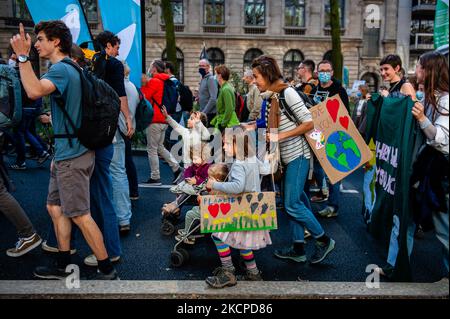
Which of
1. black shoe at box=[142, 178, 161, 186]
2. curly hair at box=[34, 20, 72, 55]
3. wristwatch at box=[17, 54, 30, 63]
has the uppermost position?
curly hair at box=[34, 20, 72, 55]

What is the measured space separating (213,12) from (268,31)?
4269mm

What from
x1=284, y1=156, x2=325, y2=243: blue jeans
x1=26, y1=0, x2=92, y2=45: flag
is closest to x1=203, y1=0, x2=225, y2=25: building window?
x1=26, y1=0, x2=92, y2=45: flag

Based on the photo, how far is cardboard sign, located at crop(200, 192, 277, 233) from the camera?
337 cm

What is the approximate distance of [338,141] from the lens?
173 inches

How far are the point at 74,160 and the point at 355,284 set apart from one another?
2.32 m

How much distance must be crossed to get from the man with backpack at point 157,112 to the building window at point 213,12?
26.3 m

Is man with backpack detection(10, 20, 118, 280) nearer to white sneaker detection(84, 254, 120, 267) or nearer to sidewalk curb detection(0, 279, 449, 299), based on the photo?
sidewalk curb detection(0, 279, 449, 299)

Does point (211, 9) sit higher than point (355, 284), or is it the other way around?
point (211, 9)

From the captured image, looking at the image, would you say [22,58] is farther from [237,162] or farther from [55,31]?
[237,162]

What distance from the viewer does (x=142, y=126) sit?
5180mm

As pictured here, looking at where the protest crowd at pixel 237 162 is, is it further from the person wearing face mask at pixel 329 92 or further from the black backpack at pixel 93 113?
the person wearing face mask at pixel 329 92

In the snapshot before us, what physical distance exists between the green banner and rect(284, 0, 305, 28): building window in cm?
3109

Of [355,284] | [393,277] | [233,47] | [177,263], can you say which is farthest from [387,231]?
[233,47]
